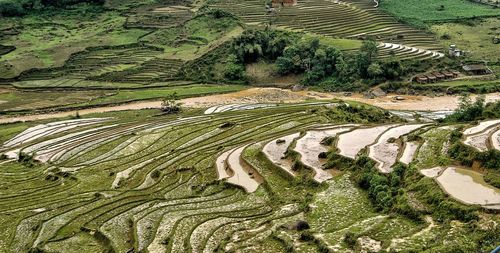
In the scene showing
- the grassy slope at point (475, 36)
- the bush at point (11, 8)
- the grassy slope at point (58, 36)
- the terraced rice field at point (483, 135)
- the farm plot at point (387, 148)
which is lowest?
the grassy slope at point (58, 36)

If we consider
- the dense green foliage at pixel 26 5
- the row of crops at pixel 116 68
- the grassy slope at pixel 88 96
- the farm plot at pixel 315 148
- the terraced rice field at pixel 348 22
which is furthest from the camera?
the dense green foliage at pixel 26 5

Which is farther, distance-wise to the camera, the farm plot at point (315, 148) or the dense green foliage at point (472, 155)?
the farm plot at point (315, 148)

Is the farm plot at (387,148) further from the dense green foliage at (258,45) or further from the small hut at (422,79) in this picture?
the dense green foliage at (258,45)

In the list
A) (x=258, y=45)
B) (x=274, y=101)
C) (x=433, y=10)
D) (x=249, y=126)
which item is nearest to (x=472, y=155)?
(x=249, y=126)

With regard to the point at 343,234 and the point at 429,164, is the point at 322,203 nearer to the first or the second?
the point at 343,234

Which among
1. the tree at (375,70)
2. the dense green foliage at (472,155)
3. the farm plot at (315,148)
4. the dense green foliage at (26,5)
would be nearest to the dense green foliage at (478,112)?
the farm plot at (315,148)

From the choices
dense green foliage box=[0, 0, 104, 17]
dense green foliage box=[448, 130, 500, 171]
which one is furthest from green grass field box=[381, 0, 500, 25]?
dense green foliage box=[448, 130, 500, 171]
